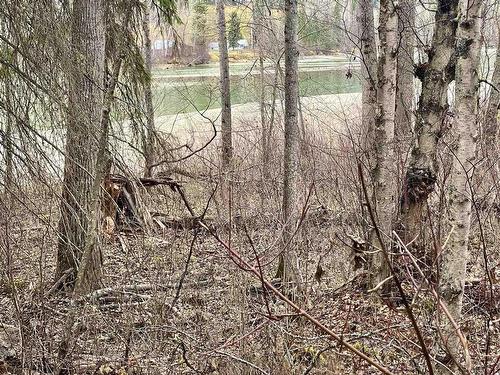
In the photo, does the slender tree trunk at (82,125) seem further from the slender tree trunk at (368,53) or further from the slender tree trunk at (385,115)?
the slender tree trunk at (368,53)

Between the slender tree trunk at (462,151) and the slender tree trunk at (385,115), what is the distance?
5.87 ft

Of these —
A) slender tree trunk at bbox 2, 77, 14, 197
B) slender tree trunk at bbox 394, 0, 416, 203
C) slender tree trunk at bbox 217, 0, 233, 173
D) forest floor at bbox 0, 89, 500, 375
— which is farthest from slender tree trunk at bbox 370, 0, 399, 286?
slender tree trunk at bbox 217, 0, 233, 173

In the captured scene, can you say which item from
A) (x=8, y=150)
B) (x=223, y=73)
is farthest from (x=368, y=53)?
(x=223, y=73)

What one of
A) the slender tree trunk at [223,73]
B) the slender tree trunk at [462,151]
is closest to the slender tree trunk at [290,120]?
the slender tree trunk at [462,151]

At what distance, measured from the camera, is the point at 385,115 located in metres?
4.70

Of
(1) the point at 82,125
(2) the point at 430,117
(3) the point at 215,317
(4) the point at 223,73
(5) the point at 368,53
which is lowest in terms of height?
(3) the point at 215,317

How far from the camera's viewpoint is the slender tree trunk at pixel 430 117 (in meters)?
5.02

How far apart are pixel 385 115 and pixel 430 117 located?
2.30 feet

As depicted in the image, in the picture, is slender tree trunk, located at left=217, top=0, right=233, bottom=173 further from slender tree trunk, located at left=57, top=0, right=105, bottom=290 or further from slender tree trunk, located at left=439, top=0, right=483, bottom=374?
slender tree trunk, located at left=439, top=0, right=483, bottom=374

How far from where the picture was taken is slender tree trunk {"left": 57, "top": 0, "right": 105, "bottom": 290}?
392cm

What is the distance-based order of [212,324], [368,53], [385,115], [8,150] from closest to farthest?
[8,150] → [212,324] → [385,115] → [368,53]

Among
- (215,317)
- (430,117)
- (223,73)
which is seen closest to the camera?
(215,317)

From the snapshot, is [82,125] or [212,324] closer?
[82,125]

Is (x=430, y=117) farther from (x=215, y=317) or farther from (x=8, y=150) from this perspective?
(x=8, y=150)
